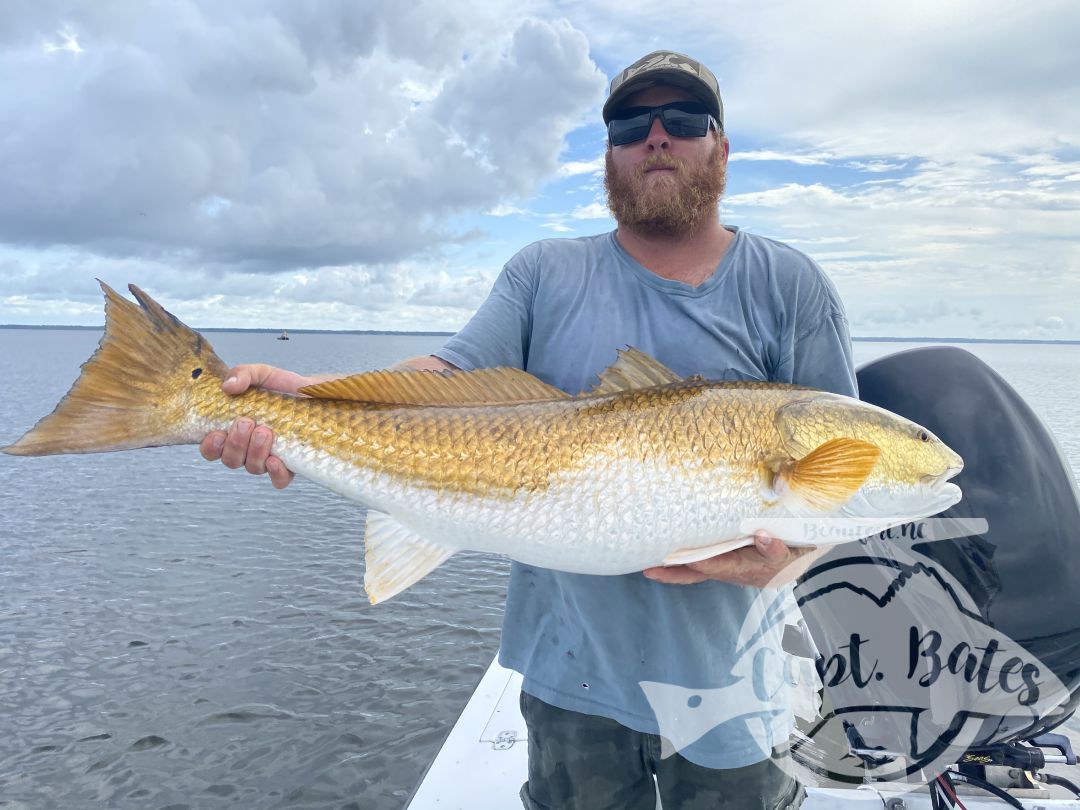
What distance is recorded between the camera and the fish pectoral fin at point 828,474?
297 centimetres

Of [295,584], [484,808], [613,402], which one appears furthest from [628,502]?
[295,584]

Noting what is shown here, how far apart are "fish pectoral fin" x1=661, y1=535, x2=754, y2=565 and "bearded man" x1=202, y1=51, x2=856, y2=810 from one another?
0.06 meters

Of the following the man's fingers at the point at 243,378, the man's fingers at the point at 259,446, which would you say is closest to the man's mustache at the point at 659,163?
the man's fingers at the point at 243,378

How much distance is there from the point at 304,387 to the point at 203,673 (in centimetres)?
873

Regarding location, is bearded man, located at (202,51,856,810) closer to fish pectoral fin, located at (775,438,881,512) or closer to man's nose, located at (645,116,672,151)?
man's nose, located at (645,116,672,151)

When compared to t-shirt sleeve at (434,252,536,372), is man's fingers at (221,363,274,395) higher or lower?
lower

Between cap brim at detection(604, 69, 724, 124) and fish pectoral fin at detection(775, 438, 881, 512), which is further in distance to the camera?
cap brim at detection(604, 69, 724, 124)

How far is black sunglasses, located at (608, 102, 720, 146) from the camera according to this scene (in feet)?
11.4

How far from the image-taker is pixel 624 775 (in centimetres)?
312

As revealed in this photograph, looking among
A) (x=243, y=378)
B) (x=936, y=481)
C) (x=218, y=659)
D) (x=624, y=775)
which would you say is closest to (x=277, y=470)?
(x=243, y=378)

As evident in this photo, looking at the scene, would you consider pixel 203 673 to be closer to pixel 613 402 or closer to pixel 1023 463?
pixel 613 402

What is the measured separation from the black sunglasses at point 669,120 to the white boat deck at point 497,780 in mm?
3368

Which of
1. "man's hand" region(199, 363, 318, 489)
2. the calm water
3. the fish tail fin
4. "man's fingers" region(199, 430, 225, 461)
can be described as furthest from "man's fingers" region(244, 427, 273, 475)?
the calm water

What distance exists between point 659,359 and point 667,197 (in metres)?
0.78
